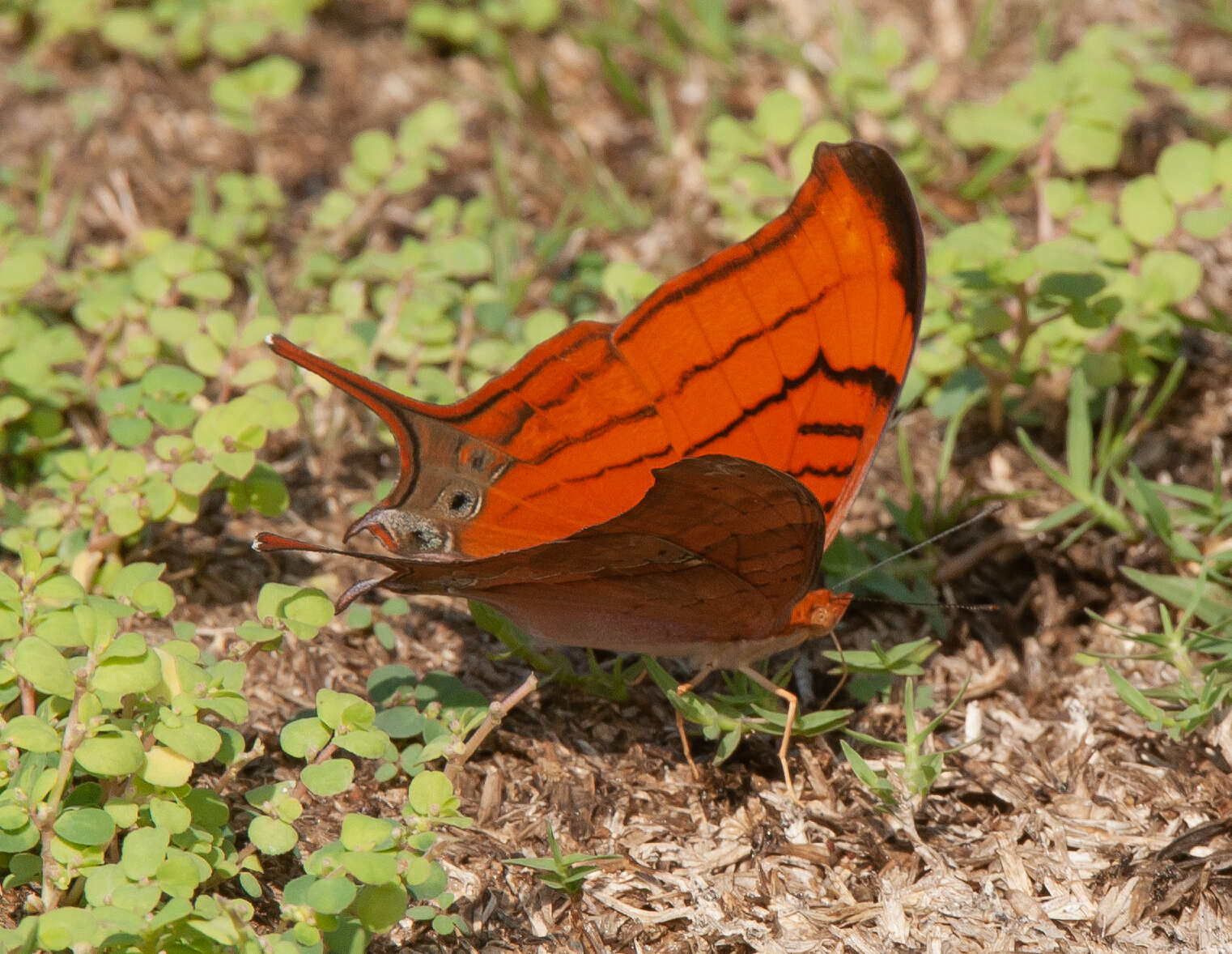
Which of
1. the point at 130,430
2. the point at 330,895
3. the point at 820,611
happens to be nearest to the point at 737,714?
the point at 820,611

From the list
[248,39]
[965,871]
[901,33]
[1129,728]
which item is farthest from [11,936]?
[901,33]

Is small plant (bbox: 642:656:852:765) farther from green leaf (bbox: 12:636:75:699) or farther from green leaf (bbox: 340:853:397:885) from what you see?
green leaf (bbox: 12:636:75:699)

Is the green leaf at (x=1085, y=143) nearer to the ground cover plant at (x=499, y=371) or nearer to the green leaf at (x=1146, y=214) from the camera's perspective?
the ground cover plant at (x=499, y=371)

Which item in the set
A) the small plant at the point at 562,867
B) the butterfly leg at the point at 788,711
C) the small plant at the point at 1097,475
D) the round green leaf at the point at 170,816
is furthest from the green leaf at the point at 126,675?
the small plant at the point at 1097,475

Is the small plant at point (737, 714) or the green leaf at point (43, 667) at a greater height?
the green leaf at point (43, 667)

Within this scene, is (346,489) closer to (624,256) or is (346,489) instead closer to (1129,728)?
(624,256)
